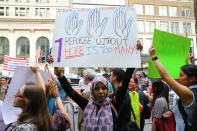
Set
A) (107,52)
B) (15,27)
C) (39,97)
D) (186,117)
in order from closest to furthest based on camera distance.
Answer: (39,97), (186,117), (107,52), (15,27)

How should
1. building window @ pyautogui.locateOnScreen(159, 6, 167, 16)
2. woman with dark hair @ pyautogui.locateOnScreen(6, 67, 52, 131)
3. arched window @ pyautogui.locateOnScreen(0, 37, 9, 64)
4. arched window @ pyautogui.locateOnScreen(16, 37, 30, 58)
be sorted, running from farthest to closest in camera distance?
building window @ pyautogui.locateOnScreen(159, 6, 167, 16)
arched window @ pyautogui.locateOnScreen(16, 37, 30, 58)
arched window @ pyautogui.locateOnScreen(0, 37, 9, 64)
woman with dark hair @ pyautogui.locateOnScreen(6, 67, 52, 131)

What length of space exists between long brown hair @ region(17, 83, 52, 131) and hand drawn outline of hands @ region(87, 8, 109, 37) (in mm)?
1739

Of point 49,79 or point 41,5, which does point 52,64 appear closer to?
point 49,79

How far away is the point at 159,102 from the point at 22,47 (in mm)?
43504

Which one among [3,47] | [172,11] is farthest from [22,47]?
[172,11]

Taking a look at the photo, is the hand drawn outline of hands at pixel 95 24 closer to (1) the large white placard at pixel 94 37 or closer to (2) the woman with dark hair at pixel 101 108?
(1) the large white placard at pixel 94 37

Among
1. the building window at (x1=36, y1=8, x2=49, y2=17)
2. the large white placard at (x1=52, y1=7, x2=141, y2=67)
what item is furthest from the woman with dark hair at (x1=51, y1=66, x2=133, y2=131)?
the building window at (x1=36, y1=8, x2=49, y2=17)

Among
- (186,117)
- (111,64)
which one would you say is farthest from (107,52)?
(186,117)

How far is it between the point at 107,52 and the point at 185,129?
59.4 inches

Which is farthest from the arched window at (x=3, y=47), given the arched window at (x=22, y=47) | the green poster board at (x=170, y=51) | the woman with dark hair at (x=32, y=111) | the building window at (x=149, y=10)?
the woman with dark hair at (x=32, y=111)

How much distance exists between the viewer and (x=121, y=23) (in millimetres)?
3736

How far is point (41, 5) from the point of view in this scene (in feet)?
147

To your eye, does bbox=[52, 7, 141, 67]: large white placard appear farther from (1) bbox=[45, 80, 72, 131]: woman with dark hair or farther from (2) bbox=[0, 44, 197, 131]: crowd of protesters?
(1) bbox=[45, 80, 72, 131]: woman with dark hair

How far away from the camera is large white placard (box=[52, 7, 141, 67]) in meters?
3.61
